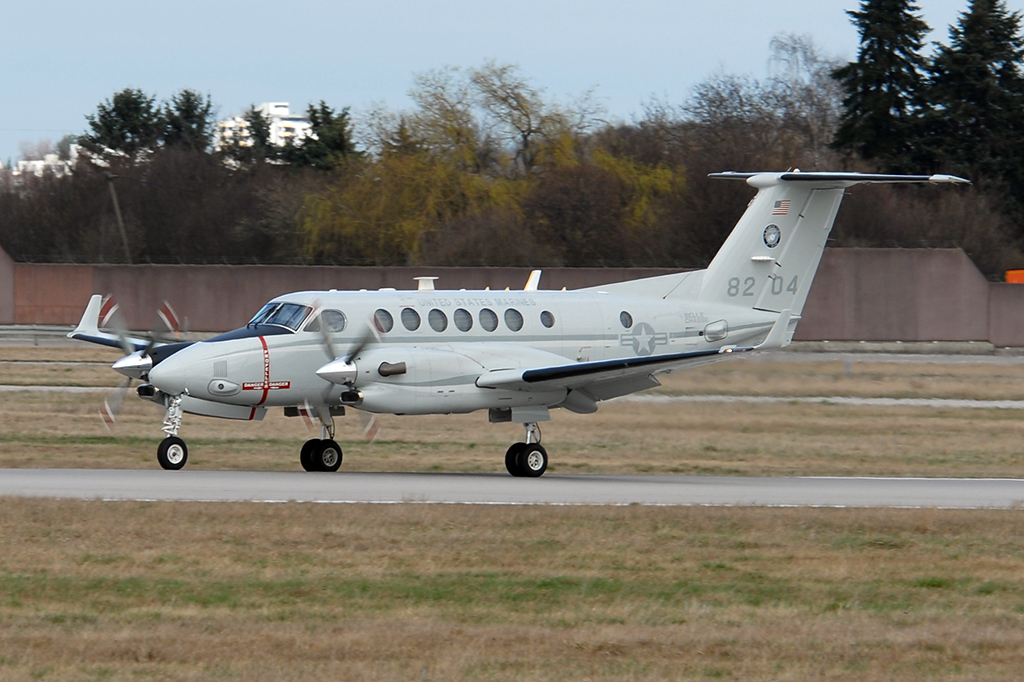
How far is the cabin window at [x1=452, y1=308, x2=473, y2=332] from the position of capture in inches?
816

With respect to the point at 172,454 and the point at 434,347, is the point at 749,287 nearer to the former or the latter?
the point at 434,347

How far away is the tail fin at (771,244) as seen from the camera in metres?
23.1

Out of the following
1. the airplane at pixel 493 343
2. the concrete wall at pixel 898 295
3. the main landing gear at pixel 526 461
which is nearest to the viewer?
the airplane at pixel 493 343

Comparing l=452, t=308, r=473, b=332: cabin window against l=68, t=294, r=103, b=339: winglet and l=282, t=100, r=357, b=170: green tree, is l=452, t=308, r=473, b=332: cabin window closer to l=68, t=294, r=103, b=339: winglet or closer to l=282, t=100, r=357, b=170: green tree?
l=68, t=294, r=103, b=339: winglet

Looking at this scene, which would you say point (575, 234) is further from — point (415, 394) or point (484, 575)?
point (484, 575)

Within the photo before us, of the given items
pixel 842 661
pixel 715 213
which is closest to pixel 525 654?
pixel 842 661

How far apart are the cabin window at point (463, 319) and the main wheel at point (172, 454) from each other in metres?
4.66

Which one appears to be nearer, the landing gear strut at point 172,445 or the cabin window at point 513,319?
the landing gear strut at point 172,445

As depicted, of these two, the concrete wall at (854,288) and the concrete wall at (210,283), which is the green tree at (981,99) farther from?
the concrete wall at (210,283)

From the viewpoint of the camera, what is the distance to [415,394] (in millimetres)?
19484

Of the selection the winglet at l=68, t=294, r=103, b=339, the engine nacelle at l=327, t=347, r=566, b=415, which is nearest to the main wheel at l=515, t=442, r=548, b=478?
the engine nacelle at l=327, t=347, r=566, b=415

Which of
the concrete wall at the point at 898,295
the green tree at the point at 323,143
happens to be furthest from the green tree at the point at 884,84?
the green tree at the point at 323,143

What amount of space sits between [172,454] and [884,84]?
2280 inches

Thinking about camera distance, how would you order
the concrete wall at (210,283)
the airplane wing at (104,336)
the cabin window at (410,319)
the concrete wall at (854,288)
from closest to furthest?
1. the cabin window at (410,319)
2. the airplane wing at (104,336)
3. the concrete wall at (210,283)
4. the concrete wall at (854,288)
